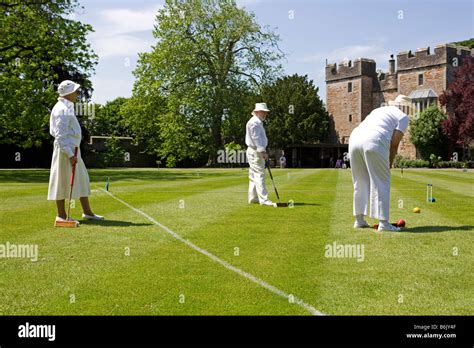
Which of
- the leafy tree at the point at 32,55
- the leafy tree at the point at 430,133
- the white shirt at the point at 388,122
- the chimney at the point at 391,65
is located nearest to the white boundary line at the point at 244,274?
the white shirt at the point at 388,122

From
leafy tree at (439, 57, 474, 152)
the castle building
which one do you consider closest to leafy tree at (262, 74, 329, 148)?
the castle building

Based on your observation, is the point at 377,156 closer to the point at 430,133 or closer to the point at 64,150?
the point at 64,150

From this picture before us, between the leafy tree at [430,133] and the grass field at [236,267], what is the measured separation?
182ft

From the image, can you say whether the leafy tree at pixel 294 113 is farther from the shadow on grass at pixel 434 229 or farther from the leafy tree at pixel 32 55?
→ the shadow on grass at pixel 434 229

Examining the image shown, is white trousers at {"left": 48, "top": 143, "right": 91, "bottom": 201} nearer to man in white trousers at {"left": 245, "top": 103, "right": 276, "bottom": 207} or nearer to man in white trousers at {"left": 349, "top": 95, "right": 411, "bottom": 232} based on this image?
man in white trousers at {"left": 245, "top": 103, "right": 276, "bottom": 207}

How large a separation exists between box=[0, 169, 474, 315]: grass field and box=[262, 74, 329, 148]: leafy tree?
2360 inches

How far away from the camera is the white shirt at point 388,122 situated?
9000 mm

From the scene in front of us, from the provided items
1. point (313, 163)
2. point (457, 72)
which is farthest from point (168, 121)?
point (457, 72)

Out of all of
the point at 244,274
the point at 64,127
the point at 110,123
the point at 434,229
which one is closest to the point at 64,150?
the point at 64,127

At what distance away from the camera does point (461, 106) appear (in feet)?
197

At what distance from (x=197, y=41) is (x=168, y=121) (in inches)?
340

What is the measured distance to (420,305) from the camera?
4.87 meters
